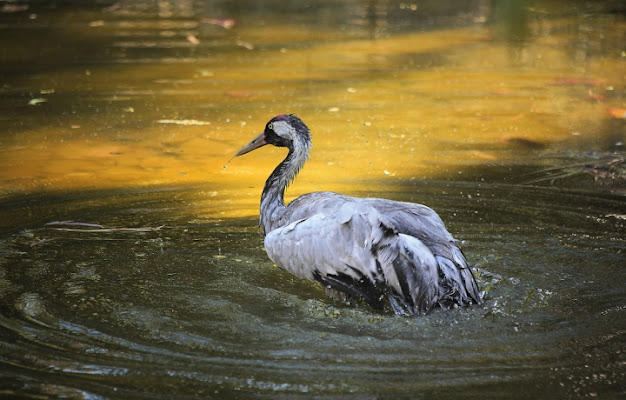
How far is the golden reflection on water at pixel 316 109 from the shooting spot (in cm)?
790

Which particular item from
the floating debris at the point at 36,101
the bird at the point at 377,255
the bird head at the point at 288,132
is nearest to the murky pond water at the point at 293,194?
the floating debris at the point at 36,101

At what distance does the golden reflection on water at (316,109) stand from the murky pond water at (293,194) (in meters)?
0.04

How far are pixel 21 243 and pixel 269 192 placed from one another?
1.68m

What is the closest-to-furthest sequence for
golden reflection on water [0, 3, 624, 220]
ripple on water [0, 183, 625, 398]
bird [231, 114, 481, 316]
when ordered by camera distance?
1. ripple on water [0, 183, 625, 398]
2. bird [231, 114, 481, 316]
3. golden reflection on water [0, 3, 624, 220]

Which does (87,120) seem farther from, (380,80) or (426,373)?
(426,373)

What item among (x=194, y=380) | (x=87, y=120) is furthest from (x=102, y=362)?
(x=87, y=120)

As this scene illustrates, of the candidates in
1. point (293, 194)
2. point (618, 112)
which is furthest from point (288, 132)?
point (618, 112)

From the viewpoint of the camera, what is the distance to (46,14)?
15.5 m

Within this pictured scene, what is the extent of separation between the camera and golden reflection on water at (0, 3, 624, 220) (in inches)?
Result: 311

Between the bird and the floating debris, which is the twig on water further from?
the floating debris

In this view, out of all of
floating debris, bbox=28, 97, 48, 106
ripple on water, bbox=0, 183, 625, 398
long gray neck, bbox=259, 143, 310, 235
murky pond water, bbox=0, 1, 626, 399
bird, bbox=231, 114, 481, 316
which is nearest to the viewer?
ripple on water, bbox=0, 183, 625, 398

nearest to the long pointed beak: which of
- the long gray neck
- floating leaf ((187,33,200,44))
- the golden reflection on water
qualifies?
the long gray neck

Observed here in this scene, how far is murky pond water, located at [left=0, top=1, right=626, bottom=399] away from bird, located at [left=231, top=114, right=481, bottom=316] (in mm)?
135

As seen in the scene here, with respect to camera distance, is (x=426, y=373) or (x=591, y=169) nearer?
(x=426, y=373)
